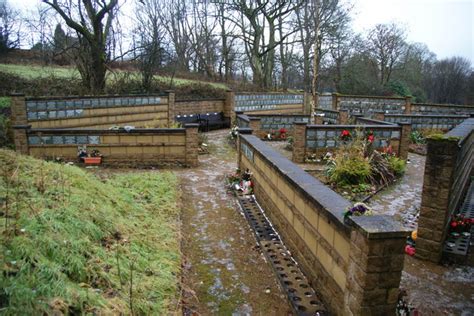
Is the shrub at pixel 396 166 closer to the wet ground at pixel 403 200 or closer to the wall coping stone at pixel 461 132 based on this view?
the wet ground at pixel 403 200

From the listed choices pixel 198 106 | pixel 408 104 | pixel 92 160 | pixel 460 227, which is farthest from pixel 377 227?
pixel 408 104

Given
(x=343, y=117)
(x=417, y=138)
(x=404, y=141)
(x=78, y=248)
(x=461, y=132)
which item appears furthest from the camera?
(x=343, y=117)

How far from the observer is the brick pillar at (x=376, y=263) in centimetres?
266

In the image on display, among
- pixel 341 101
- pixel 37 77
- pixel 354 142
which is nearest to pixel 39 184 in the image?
pixel 354 142

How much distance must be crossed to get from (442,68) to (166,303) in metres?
45.0

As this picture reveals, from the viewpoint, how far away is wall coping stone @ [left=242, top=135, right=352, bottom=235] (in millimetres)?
3346

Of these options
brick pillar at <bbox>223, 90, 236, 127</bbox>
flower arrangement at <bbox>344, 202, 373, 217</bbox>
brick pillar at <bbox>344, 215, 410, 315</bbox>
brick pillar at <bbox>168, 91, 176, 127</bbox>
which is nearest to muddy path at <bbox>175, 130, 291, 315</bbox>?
brick pillar at <bbox>344, 215, 410, 315</bbox>

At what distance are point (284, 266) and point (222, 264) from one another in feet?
2.51

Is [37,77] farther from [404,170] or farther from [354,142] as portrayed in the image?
[404,170]

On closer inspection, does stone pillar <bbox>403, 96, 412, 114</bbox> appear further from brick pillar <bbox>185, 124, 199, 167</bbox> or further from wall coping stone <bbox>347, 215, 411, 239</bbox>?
wall coping stone <bbox>347, 215, 411, 239</bbox>

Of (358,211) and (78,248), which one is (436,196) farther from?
(78,248)

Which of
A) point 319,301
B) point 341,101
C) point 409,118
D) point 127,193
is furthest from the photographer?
point 341,101

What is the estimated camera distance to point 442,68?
4012cm

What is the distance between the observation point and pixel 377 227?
2.69 meters
